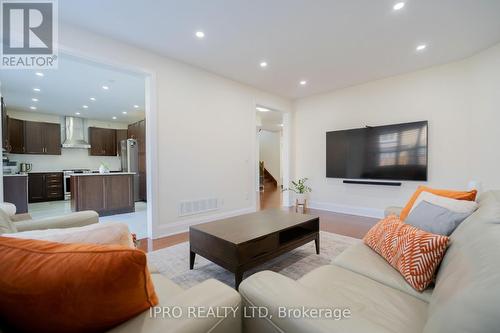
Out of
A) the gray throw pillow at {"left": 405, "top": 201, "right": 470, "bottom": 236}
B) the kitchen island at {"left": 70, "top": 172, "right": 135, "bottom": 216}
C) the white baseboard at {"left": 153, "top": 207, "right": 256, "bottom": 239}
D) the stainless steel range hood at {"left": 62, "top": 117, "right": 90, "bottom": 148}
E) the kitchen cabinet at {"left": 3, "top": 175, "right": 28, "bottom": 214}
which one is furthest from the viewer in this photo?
the stainless steel range hood at {"left": 62, "top": 117, "right": 90, "bottom": 148}

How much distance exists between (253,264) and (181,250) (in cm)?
131

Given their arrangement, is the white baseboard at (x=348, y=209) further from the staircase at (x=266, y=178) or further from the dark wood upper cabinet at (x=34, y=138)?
the dark wood upper cabinet at (x=34, y=138)

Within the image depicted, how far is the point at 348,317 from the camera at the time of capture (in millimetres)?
761

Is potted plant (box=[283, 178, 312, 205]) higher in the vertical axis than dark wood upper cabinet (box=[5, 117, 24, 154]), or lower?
lower

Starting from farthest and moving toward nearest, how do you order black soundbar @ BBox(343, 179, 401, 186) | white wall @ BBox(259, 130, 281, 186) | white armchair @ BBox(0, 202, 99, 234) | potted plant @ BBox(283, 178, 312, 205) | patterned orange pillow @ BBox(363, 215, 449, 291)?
white wall @ BBox(259, 130, 281, 186)
potted plant @ BBox(283, 178, 312, 205)
black soundbar @ BBox(343, 179, 401, 186)
white armchair @ BBox(0, 202, 99, 234)
patterned orange pillow @ BBox(363, 215, 449, 291)

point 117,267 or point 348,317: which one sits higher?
point 117,267

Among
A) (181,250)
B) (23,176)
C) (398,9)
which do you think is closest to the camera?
(398,9)

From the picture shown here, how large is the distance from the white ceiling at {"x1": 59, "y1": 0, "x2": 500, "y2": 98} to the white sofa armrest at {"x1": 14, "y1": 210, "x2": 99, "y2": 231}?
88.6 inches

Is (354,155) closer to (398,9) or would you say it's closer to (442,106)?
(442,106)

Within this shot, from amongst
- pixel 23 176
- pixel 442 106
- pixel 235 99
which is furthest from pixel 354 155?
pixel 23 176

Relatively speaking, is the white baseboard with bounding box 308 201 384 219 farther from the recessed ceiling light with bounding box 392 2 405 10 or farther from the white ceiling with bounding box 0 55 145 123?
the white ceiling with bounding box 0 55 145 123

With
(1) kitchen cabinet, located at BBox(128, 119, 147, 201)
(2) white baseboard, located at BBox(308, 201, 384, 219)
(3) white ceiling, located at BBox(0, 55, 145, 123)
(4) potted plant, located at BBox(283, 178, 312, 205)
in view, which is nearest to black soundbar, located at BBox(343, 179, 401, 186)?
(2) white baseboard, located at BBox(308, 201, 384, 219)

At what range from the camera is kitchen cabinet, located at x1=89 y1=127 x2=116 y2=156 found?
7705 mm

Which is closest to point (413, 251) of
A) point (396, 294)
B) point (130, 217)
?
point (396, 294)
